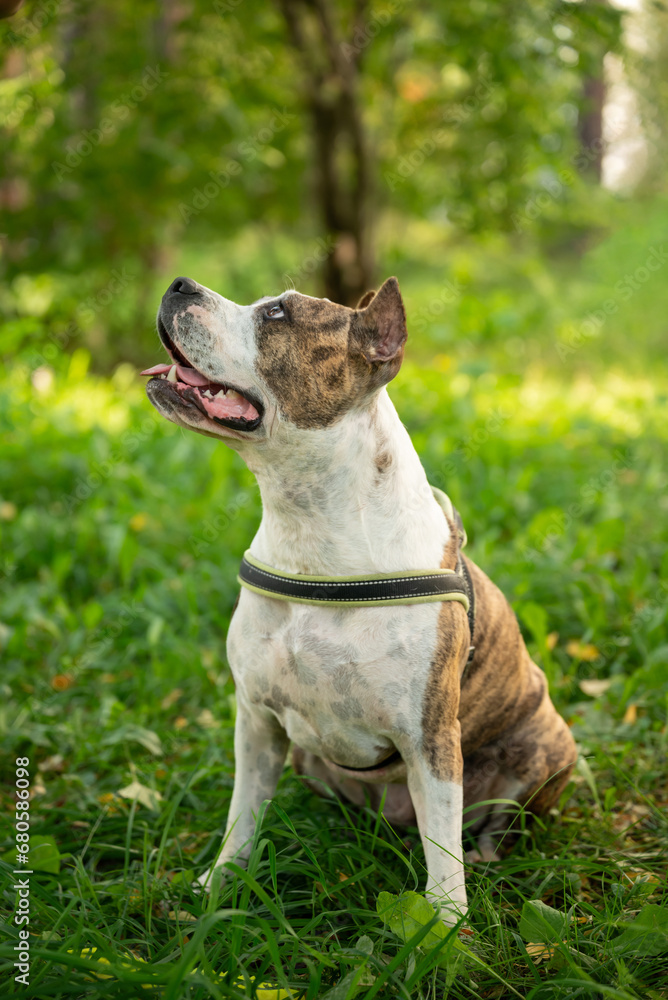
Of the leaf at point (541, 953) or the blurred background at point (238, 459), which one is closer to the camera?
the leaf at point (541, 953)

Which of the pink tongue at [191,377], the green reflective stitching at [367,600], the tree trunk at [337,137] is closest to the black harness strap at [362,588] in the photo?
the green reflective stitching at [367,600]

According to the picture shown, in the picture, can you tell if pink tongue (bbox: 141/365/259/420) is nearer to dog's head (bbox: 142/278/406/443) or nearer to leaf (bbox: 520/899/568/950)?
dog's head (bbox: 142/278/406/443)

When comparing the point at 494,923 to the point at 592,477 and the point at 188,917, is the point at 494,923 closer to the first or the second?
the point at 188,917

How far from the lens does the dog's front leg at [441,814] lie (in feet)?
6.66

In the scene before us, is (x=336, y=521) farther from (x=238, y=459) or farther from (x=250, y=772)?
(x=238, y=459)

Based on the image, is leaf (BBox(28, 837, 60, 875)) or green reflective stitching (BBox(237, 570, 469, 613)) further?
leaf (BBox(28, 837, 60, 875))

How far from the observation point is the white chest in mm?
2037

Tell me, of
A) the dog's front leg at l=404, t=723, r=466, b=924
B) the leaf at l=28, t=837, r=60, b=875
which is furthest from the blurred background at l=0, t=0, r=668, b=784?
the dog's front leg at l=404, t=723, r=466, b=924

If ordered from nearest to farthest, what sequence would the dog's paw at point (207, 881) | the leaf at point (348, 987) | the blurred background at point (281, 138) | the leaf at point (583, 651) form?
the leaf at point (348, 987)
the dog's paw at point (207, 881)
the leaf at point (583, 651)
the blurred background at point (281, 138)

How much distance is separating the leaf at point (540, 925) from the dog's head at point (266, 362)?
1295 mm

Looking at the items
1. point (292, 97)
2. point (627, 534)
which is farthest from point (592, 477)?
point (292, 97)

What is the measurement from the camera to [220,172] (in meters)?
7.16

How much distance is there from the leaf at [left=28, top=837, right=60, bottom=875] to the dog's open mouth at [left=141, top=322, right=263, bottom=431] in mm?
1329

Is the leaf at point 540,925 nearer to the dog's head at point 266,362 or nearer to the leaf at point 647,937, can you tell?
the leaf at point 647,937
